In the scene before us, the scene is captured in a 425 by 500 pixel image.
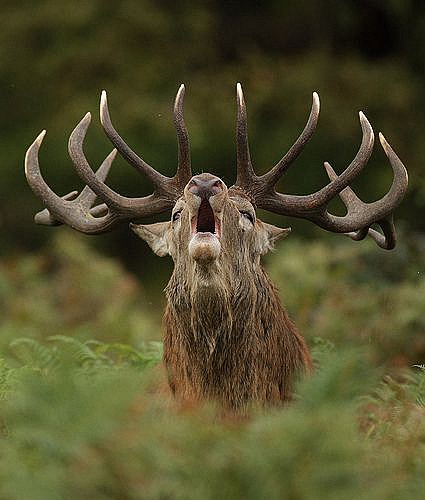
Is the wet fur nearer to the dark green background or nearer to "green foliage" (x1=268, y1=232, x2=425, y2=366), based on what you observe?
"green foliage" (x1=268, y1=232, x2=425, y2=366)

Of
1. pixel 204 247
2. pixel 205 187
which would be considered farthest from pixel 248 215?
pixel 204 247

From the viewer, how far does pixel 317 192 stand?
715cm

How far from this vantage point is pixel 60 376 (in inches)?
145

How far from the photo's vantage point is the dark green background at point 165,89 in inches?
779

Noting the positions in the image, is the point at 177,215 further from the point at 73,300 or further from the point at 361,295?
the point at 73,300

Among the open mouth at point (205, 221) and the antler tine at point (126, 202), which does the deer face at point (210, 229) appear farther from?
the antler tine at point (126, 202)

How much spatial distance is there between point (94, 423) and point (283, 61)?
1821cm

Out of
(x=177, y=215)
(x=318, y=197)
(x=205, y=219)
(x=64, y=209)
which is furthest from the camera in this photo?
(x=64, y=209)

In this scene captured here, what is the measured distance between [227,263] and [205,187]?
46 centimetres

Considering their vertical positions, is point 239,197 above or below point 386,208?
above

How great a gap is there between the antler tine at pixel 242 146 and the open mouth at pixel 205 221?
0.58m

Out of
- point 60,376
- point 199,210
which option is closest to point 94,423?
point 60,376

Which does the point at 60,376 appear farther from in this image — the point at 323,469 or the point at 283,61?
the point at 283,61

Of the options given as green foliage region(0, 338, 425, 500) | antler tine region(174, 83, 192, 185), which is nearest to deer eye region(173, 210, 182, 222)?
antler tine region(174, 83, 192, 185)
